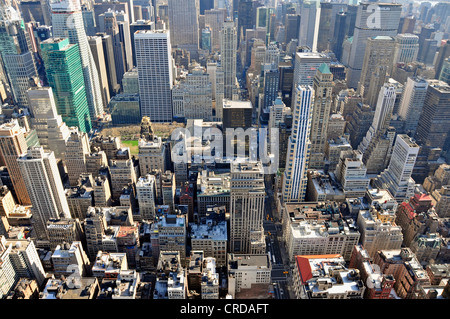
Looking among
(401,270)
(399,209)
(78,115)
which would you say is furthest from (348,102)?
(78,115)

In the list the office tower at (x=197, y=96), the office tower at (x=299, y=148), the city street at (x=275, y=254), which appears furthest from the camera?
the office tower at (x=197, y=96)

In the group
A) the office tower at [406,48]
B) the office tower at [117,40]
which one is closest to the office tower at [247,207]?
the office tower at [406,48]

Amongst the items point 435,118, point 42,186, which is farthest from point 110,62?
point 435,118

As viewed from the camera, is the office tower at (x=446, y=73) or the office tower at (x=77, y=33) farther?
the office tower at (x=446, y=73)

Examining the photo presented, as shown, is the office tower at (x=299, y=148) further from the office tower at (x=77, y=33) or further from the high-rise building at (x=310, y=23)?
the high-rise building at (x=310, y=23)

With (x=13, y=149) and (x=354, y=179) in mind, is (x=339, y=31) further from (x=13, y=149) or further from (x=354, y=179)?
(x=13, y=149)

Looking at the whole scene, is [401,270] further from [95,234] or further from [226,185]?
[95,234]

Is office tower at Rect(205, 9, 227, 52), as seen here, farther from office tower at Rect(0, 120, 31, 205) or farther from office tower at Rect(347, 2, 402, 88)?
office tower at Rect(0, 120, 31, 205)
